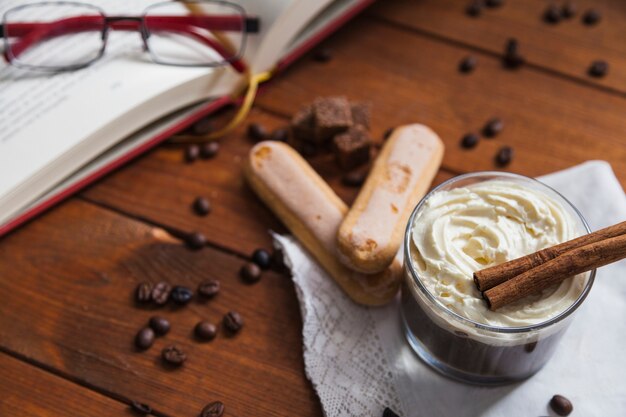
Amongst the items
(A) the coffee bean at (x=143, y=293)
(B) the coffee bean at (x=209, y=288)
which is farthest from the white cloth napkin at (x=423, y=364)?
(A) the coffee bean at (x=143, y=293)

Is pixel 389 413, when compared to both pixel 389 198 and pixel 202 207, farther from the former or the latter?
pixel 202 207

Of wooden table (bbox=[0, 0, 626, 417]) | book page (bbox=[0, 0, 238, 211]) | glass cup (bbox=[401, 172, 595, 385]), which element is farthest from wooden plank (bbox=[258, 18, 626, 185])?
glass cup (bbox=[401, 172, 595, 385])

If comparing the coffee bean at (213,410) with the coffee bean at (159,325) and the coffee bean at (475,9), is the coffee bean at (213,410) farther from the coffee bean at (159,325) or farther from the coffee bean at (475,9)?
the coffee bean at (475,9)

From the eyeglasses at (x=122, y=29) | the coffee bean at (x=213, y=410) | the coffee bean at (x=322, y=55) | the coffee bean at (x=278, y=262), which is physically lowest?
the coffee bean at (x=213, y=410)

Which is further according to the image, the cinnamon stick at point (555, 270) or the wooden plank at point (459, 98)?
the wooden plank at point (459, 98)

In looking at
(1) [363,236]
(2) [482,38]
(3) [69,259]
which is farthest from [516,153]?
(3) [69,259]

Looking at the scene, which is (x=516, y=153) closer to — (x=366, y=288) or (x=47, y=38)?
(x=366, y=288)

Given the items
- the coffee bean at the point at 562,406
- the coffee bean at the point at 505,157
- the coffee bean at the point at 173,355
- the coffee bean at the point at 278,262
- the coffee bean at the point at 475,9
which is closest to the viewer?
the coffee bean at the point at 562,406
